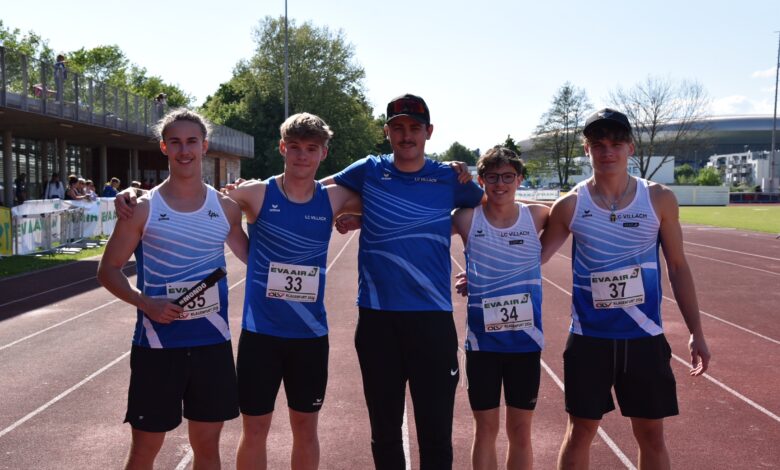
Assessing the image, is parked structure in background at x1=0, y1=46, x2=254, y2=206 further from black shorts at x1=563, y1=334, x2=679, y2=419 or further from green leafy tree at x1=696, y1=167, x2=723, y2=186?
green leafy tree at x1=696, y1=167, x2=723, y2=186

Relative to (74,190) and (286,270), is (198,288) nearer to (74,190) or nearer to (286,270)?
(286,270)

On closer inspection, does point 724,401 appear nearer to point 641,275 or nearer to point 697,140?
point 641,275

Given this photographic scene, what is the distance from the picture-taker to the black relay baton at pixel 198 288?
3057mm

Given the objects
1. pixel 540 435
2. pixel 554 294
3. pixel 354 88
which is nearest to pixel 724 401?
pixel 540 435

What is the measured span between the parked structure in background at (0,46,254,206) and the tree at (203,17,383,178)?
1419 centimetres

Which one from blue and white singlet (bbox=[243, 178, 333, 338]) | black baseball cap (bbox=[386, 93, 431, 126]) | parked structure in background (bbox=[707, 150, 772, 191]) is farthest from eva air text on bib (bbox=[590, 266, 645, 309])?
parked structure in background (bbox=[707, 150, 772, 191])

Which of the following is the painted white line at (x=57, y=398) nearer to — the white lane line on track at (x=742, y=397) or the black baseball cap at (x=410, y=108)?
the black baseball cap at (x=410, y=108)

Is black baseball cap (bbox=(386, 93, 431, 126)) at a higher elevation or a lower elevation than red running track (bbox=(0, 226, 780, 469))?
higher

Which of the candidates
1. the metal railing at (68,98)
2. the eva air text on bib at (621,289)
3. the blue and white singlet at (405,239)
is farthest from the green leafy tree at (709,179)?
the blue and white singlet at (405,239)

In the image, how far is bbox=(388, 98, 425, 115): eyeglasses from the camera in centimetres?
337

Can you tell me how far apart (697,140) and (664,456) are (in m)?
66.5

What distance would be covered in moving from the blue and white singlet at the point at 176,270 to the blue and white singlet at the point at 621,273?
1.68 metres

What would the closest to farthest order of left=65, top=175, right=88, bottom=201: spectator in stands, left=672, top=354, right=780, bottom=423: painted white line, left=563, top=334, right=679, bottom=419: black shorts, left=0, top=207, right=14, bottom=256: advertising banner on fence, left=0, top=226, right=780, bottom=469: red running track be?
left=563, top=334, right=679, bottom=419: black shorts → left=0, top=226, right=780, bottom=469: red running track → left=672, top=354, right=780, bottom=423: painted white line → left=0, top=207, right=14, bottom=256: advertising banner on fence → left=65, top=175, right=88, bottom=201: spectator in stands

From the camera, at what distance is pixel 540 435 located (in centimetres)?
497
